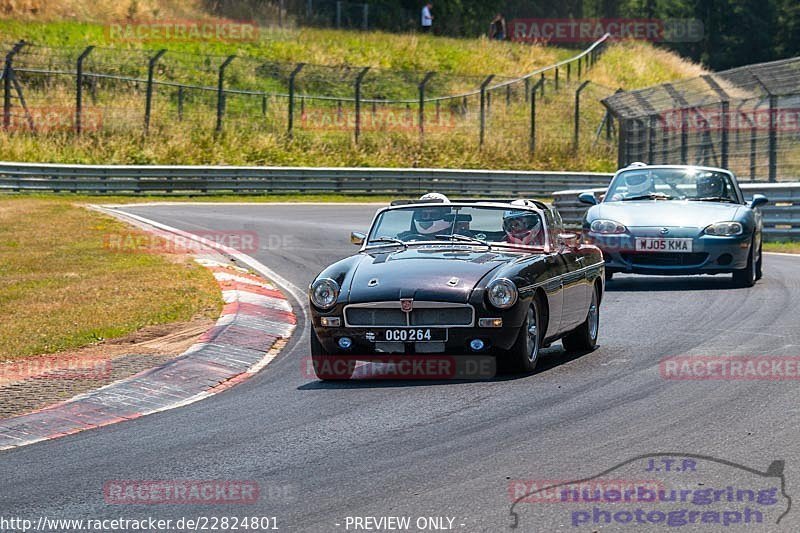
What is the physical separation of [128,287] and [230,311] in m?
2.37

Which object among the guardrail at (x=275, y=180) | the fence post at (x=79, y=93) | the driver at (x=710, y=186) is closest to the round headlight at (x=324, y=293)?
the driver at (x=710, y=186)

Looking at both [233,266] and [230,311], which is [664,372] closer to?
[230,311]

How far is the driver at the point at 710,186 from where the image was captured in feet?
53.4

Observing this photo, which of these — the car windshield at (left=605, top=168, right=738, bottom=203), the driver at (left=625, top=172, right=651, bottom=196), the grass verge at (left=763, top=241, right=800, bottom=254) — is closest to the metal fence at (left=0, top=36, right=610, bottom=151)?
the grass verge at (left=763, top=241, right=800, bottom=254)

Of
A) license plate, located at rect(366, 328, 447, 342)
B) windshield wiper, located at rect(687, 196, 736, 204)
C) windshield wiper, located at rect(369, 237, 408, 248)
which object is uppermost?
windshield wiper, located at rect(687, 196, 736, 204)

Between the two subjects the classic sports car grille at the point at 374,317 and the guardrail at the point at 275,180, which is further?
the guardrail at the point at 275,180

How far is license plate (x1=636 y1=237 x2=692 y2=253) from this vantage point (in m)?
15.0

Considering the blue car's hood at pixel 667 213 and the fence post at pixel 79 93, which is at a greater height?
the fence post at pixel 79 93

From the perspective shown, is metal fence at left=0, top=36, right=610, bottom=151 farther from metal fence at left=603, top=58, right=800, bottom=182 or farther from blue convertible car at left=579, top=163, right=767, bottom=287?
blue convertible car at left=579, top=163, right=767, bottom=287

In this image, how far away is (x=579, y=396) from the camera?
8.39 meters

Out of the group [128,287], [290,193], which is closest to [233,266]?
[128,287]

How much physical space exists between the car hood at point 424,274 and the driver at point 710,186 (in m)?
7.03

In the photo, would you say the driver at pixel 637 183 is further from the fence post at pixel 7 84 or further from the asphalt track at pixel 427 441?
the fence post at pixel 7 84

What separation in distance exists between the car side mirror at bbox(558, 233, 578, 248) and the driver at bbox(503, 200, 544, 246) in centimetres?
17
